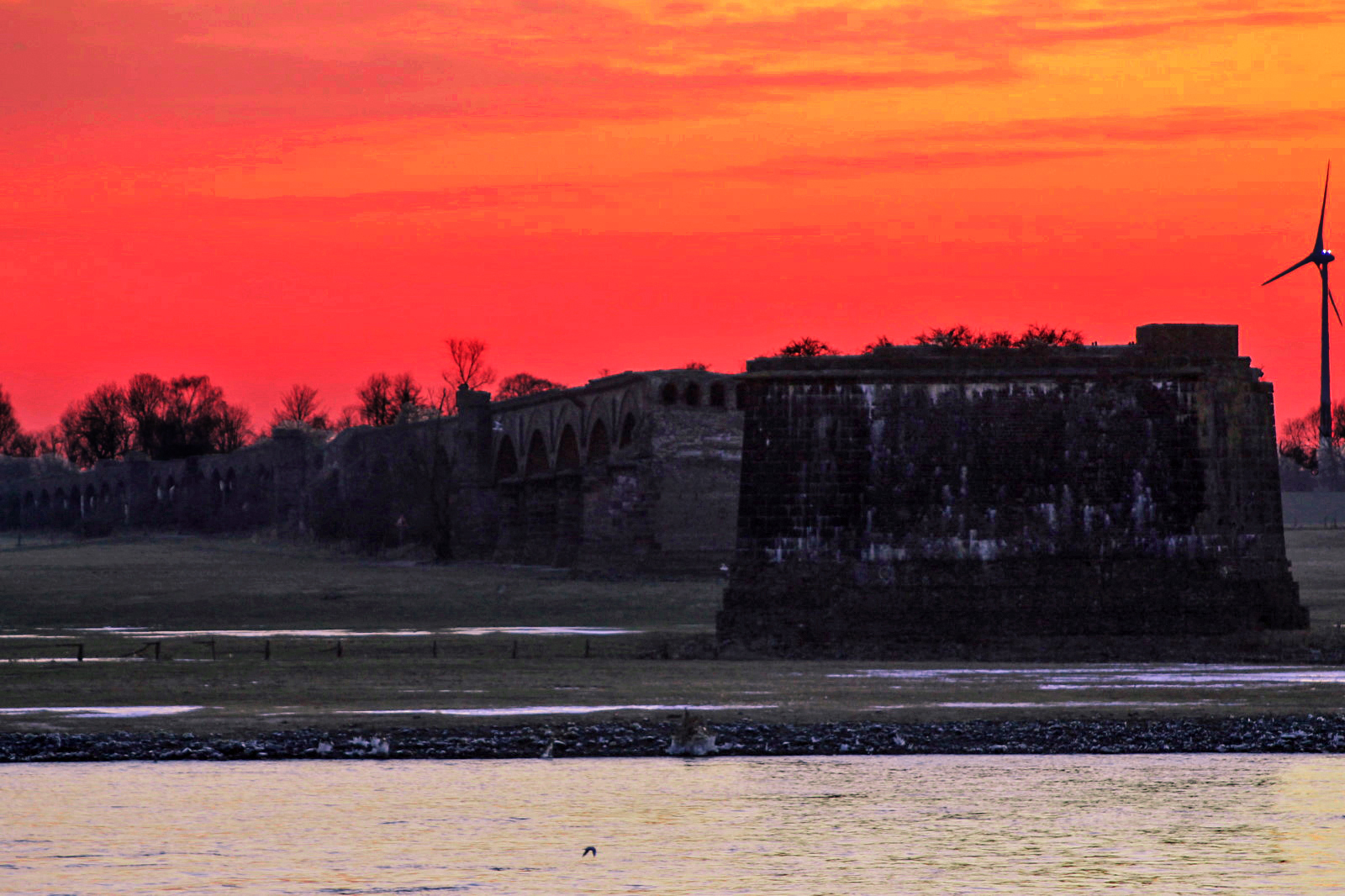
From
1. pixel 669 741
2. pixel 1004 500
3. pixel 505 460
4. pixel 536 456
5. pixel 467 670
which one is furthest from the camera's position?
A: pixel 505 460

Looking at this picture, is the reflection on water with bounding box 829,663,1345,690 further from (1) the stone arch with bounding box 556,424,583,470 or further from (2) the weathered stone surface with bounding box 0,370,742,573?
(1) the stone arch with bounding box 556,424,583,470

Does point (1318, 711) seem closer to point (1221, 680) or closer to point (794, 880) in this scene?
point (1221, 680)

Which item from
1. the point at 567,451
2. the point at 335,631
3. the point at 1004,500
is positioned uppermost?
the point at 567,451

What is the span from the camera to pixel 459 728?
3070 centimetres

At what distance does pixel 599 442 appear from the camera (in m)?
94.9

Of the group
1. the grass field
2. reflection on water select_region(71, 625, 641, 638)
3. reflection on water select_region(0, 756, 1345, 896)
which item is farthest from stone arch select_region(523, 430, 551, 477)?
reflection on water select_region(0, 756, 1345, 896)

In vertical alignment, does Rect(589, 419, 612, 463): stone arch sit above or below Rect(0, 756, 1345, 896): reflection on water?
above

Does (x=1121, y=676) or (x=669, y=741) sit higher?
A: (x=1121, y=676)

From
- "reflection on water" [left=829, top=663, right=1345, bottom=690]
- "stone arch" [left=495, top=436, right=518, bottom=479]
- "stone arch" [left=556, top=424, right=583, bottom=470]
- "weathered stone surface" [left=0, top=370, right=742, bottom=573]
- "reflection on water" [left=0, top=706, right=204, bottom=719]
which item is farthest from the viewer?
"stone arch" [left=495, top=436, right=518, bottom=479]

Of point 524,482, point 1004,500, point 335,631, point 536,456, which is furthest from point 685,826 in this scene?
point 536,456

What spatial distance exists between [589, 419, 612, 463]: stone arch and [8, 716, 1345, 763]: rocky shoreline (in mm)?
62208

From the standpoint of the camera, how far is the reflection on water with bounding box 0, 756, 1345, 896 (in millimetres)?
19500

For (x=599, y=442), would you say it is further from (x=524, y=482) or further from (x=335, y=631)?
(x=335, y=631)

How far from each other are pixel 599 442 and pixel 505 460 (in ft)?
46.7
